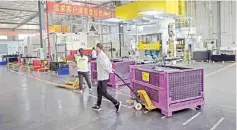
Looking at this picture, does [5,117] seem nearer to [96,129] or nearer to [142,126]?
[96,129]

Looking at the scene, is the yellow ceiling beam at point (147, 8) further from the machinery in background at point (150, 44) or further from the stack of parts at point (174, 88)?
the stack of parts at point (174, 88)

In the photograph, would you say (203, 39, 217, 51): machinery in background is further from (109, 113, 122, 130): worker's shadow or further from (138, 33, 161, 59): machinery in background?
(109, 113, 122, 130): worker's shadow

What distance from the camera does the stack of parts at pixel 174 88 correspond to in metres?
4.74

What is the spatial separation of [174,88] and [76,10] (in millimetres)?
10791

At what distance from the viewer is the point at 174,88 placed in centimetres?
482

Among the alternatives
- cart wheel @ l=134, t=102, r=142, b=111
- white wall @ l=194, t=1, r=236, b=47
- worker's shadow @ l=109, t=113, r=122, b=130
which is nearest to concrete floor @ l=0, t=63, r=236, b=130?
worker's shadow @ l=109, t=113, r=122, b=130

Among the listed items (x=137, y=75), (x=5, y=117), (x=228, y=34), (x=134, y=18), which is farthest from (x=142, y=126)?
(x=228, y=34)

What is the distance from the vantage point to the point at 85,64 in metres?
7.75

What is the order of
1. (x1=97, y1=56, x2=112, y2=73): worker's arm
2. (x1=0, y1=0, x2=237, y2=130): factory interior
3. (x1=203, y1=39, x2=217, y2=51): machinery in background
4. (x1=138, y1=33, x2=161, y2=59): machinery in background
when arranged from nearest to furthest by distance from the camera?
(x1=0, y1=0, x2=237, y2=130): factory interior → (x1=97, y1=56, x2=112, y2=73): worker's arm → (x1=138, y1=33, x2=161, y2=59): machinery in background → (x1=203, y1=39, x2=217, y2=51): machinery in background

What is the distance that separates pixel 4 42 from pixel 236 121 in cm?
3648

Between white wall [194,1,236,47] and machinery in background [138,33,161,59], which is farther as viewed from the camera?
white wall [194,1,236,47]

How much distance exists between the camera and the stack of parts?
474 centimetres

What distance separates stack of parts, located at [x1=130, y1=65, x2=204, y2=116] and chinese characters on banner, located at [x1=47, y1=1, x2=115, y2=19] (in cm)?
946

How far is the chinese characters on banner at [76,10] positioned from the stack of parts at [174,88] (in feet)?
31.0
